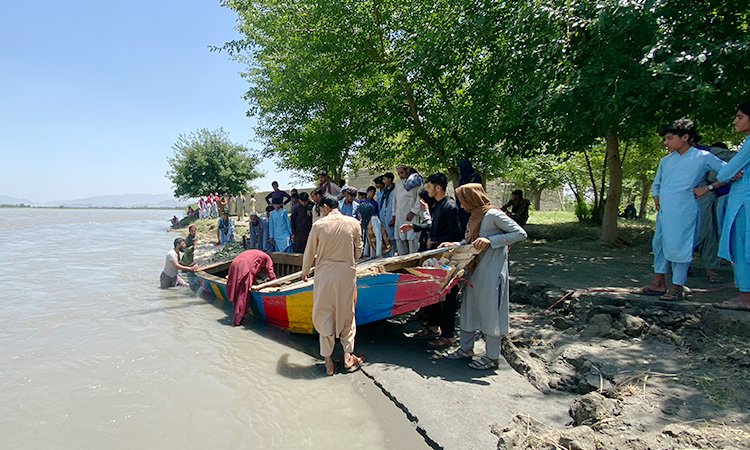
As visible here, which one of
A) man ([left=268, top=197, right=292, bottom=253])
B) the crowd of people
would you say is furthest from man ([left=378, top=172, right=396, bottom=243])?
man ([left=268, top=197, right=292, bottom=253])

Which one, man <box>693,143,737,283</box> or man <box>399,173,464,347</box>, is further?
man <box>693,143,737,283</box>

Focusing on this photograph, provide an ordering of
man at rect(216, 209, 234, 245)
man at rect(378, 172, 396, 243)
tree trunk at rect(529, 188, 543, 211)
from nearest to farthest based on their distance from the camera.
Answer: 1. man at rect(378, 172, 396, 243)
2. man at rect(216, 209, 234, 245)
3. tree trunk at rect(529, 188, 543, 211)

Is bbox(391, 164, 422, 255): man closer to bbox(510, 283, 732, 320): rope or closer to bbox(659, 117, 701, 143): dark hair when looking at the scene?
bbox(510, 283, 732, 320): rope

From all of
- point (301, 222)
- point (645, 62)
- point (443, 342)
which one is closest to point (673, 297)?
point (443, 342)

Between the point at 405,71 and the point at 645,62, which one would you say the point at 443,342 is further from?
the point at 405,71

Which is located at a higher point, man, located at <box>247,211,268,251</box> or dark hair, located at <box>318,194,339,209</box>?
dark hair, located at <box>318,194,339,209</box>

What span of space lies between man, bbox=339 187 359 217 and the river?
107 inches

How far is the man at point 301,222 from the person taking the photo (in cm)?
880

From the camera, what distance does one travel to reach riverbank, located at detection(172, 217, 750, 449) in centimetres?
250

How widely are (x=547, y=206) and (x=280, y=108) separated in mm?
19174

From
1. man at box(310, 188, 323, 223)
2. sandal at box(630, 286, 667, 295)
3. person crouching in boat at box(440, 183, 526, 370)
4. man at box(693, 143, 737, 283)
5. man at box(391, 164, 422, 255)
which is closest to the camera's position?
person crouching in boat at box(440, 183, 526, 370)

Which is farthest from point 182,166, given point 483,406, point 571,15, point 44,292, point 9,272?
point 483,406

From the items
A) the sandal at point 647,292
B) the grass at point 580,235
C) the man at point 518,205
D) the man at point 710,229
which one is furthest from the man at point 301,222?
the man at point 710,229

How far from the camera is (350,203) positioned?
25.4ft
